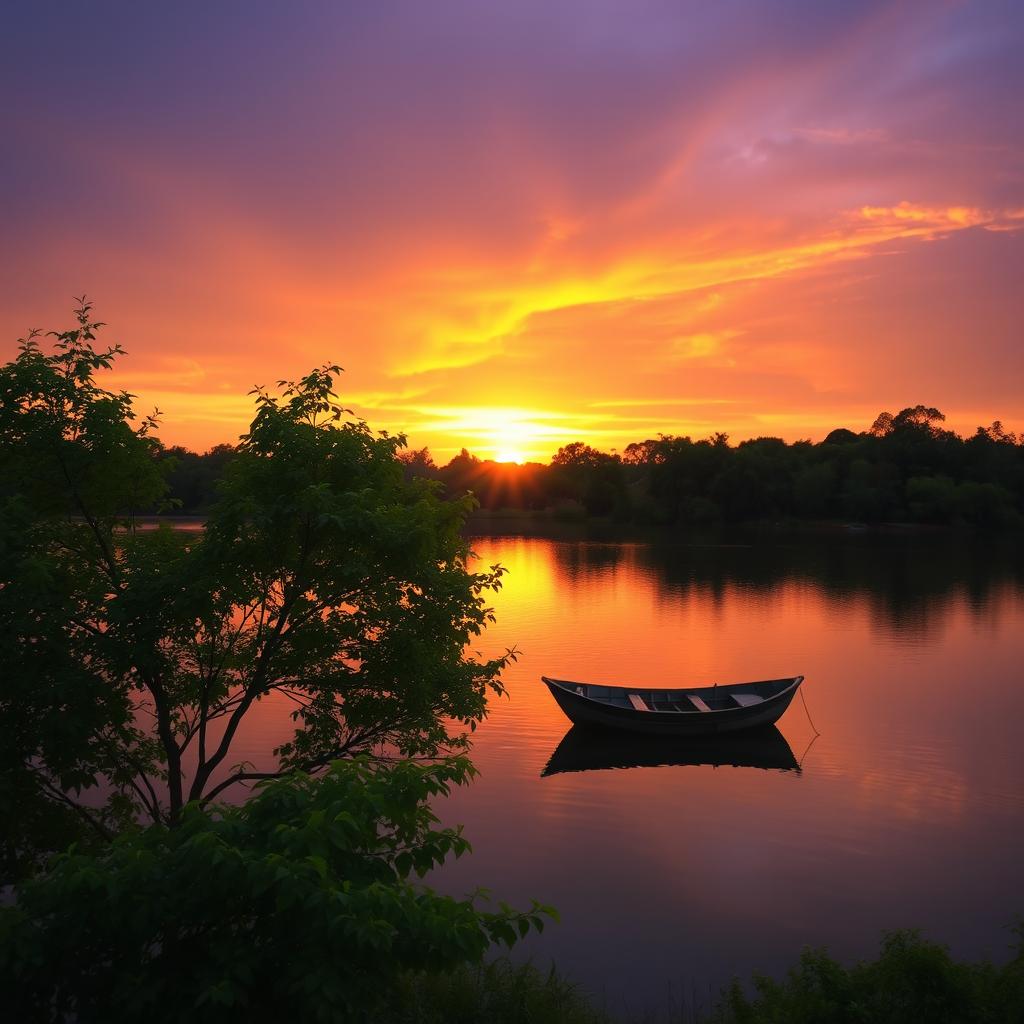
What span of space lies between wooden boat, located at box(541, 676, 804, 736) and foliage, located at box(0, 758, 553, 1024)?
22451 millimetres

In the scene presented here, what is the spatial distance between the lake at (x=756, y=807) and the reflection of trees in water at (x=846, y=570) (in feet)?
29.3

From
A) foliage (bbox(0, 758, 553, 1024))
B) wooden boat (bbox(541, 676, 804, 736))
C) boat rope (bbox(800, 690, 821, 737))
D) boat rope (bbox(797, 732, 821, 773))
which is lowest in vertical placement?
boat rope (bbox(797, 732, 821, 773))

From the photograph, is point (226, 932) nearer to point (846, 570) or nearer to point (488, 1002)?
point (488, 1002)

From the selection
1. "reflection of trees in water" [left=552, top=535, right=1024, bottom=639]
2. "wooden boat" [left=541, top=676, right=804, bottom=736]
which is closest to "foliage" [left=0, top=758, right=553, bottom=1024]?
"wooden boat" [left=541, top=676, right=804, bottom=736]

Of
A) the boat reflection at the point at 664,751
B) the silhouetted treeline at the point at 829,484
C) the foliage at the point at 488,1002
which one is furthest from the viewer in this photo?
the silhouetted treeline at the point at 829,484

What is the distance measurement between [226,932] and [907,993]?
693 cm

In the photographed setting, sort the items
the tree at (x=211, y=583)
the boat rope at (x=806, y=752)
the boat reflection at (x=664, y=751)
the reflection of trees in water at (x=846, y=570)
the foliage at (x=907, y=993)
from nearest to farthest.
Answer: the foliage at (x=907, y=993), the tree at (x=211, y=583), the boat rope at (x=806, y=752), the boat reflection at (x=664, y=751), the reflection of trees in water at (x=846, y=570)

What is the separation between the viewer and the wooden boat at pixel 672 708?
93.9ft

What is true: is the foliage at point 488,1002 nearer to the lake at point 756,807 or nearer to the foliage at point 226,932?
the lake at point 756,807

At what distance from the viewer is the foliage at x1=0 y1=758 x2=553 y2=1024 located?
5.89m

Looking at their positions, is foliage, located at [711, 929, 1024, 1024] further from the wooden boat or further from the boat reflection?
the wooden boat

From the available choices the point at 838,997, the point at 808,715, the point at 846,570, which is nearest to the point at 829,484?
the point at 846,570

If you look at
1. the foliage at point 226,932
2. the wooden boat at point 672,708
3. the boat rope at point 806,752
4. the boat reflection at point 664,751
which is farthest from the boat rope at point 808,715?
the foliage at point 226,932

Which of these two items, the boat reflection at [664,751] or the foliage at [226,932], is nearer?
the foliage at [226,932]
